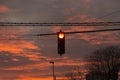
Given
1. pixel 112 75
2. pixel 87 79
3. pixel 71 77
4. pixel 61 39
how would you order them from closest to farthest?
pixel 61 39, pixel 112 75, pixel 71 77, pixel 87 79

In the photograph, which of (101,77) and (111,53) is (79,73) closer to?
(101,77)

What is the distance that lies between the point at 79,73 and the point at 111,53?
2301 cm

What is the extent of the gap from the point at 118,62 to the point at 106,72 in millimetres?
5095

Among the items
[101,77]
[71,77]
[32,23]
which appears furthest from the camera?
[71,77]

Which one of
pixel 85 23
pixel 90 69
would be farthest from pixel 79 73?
pixel 85 23

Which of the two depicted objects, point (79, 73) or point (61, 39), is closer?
point (61, 39)

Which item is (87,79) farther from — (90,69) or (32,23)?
(32,23)

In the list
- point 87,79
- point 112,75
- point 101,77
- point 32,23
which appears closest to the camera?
point 32,23

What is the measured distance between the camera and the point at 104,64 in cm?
13800

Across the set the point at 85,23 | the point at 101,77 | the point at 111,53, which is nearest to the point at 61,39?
the point at 85,23

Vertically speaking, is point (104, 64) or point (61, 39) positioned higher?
point (104, 64)

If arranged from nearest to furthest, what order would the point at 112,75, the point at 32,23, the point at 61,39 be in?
the point at 61,39, the point at 32,23, the point at 112,75

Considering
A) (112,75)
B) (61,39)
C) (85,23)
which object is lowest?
(61,39)

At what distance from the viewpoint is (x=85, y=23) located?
33.8 meters
